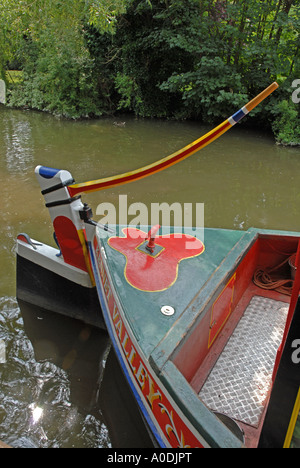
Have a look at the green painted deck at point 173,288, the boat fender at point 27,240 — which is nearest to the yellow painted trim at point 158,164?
the green painted deck at point 173,288

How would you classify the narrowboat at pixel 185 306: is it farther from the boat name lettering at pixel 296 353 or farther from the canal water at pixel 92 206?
the canal water at pixel 92 206

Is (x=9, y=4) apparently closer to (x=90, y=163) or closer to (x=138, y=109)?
(x=90, y=163)

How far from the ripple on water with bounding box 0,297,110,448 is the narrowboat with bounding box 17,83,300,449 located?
0.60 m

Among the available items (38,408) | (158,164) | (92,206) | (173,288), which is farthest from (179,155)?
(92,206)

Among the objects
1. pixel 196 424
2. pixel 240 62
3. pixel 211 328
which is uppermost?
pixel 240 62

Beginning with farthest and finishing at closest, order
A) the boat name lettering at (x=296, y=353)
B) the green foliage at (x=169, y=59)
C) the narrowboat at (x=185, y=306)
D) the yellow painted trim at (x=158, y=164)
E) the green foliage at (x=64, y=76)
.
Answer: the green foliage at (x=64, y=76) → the green foliage at (x=169, y=59) → the yellow painted trim at (x=158, y=164) → the narrowboat at (x=185, y=306) → the boat name lettering at (x=296, y=353)

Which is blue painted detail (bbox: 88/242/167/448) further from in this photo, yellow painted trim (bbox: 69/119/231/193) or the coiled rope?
the coiled rope

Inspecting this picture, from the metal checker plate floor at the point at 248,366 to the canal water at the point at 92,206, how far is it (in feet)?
2.20

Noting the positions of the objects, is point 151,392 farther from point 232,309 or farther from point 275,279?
point 275,279

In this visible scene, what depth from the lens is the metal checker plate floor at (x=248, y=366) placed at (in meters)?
2.44

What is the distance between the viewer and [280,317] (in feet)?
10.3

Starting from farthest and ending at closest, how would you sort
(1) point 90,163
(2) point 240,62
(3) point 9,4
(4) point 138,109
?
(4) point 138,109
(2) point 240,62
(1) point 90,163
(3) point 9,4
